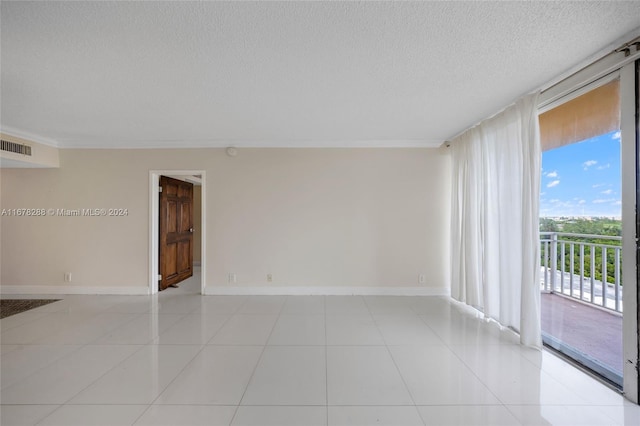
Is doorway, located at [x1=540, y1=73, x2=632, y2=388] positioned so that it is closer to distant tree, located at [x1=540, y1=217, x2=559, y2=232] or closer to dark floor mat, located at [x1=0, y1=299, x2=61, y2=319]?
distant tree, located at [x1=540, y1=217, x2=559, y2=232]

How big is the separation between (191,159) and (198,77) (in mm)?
2285

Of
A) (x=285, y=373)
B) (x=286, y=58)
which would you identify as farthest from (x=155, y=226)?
(x=286, y=58)

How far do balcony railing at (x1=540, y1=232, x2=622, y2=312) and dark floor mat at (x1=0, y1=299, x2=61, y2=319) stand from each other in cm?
718

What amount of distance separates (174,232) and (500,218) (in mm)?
5075

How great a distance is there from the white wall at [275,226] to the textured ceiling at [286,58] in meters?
0.98

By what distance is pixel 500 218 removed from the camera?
2848mm

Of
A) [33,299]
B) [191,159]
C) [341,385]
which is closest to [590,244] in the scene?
[341,385]

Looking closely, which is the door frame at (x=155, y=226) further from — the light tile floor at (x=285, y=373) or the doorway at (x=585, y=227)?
the doorway at (x=585, y=227)

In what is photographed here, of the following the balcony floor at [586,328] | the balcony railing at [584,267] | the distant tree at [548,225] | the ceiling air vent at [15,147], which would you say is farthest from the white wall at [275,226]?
the balcony railing at [584,267]

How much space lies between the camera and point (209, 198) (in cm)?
418

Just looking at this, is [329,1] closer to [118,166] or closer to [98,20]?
[98,20]

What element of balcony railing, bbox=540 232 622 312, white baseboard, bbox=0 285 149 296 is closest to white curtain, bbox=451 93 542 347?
balcony railing, bbox=540 232 622 312

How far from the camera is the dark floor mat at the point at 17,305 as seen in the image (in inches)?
134

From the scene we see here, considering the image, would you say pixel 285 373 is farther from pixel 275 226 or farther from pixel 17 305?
pixel 17 305
